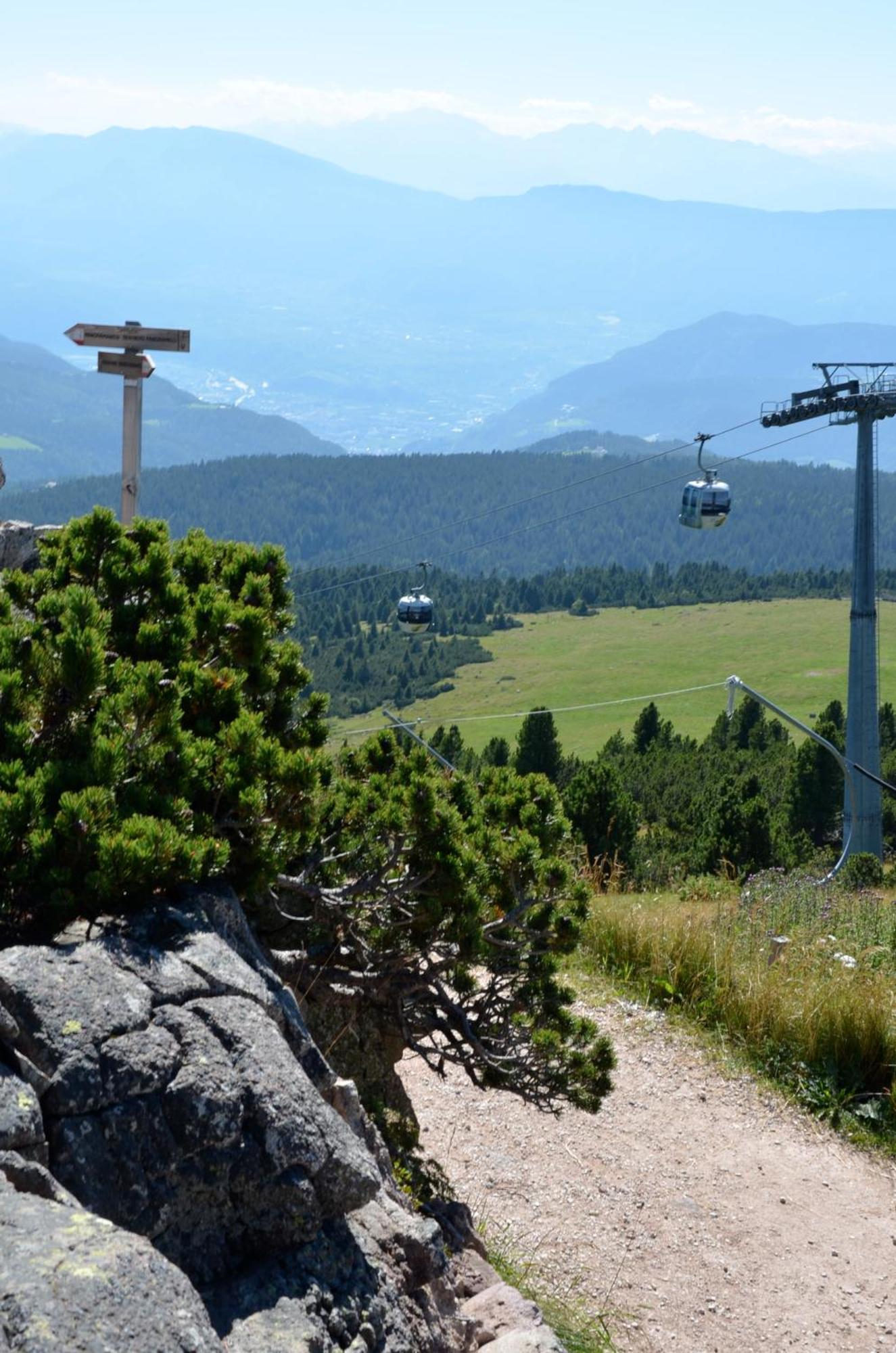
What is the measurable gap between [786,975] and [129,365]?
6.14 meters

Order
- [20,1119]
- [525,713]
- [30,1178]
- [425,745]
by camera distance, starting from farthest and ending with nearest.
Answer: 1. [525,713]
2. [425,745]
3. [20,1119]
4. [30,1178]

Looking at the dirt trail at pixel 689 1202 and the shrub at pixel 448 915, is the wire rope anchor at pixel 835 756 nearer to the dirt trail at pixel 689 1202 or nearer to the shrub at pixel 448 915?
the dirt trail at pixel 689 1202

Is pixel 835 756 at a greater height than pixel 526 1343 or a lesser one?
lesser

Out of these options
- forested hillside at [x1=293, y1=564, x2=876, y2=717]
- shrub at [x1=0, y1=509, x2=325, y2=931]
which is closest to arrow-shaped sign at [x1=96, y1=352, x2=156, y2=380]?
shrub at [x1=0, y1=509, x2=325, y2=931]

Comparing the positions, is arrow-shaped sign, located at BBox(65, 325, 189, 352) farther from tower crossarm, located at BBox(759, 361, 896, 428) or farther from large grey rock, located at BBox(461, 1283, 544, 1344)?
tower crossarm, located at BBox(759, 361, 896, 428)

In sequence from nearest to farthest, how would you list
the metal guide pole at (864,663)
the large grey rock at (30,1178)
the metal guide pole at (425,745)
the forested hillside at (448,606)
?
1. the large grey rock at (30,1178)
2. the metal guide pole at (425,745)
3. the metal guide pole at (864,663)
4. the forested hillside at (448,606)

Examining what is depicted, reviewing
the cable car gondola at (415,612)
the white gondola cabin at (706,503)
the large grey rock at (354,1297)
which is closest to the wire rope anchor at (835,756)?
the white gondola cabin at (706,503)

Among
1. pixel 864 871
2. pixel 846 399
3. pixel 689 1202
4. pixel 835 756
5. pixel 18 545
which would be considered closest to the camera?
pixel 689 1202

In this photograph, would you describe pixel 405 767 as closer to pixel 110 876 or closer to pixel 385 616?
pixel 110 876

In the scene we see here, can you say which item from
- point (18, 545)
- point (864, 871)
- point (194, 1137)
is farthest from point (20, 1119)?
point (864, 871)

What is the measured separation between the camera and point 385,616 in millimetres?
148875

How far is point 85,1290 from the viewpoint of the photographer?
7.90 feet

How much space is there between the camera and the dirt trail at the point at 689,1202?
5809mm

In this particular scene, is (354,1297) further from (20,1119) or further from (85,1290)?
(85,1290)
